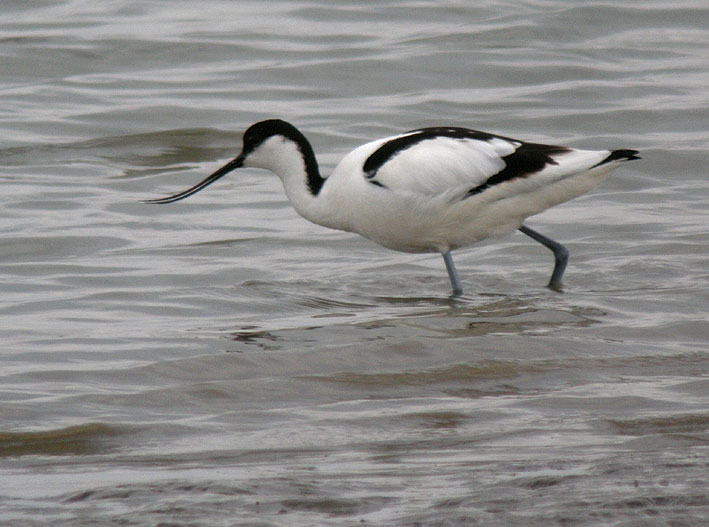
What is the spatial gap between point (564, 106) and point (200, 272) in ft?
18.3

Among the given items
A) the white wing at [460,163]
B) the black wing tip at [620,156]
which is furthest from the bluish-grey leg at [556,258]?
the black wing tip at [620,156]

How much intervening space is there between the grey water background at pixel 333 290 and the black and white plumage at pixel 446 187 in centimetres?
38

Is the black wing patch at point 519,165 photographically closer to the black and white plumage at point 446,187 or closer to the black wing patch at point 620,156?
the black and white plumage at point 446,187

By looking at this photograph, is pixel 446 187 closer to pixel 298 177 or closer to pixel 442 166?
pixel 442 166

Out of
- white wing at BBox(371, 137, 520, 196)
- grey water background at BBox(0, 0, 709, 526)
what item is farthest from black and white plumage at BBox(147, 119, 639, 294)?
grey water background at BBox(0, 0, 709, 526)

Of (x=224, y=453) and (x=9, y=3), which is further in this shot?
(x=9, y=3)

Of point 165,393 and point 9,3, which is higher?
point 9,3

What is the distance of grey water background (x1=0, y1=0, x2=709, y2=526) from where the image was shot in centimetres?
438

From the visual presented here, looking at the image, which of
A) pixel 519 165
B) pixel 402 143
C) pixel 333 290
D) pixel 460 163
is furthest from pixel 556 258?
pixel 333 290

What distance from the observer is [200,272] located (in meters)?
8.30

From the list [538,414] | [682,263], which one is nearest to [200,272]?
[682,263]

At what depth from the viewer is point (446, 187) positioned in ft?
25.2

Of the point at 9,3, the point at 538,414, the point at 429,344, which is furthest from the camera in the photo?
the point at 9,3

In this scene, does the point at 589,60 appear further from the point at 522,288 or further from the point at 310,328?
the point at 310,328
